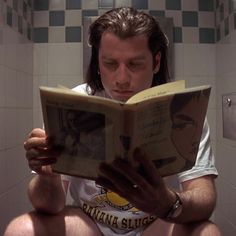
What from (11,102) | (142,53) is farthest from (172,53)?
(142,53)

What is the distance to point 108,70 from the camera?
841 millimetres

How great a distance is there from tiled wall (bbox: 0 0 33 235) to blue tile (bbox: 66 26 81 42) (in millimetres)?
164

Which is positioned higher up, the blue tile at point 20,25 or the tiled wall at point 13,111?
the blue tile at point 20,25

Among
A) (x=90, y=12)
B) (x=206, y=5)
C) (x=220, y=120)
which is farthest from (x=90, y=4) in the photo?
(x=220, y=120)

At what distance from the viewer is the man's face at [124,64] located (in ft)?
2.69

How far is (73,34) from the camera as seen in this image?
5.35 ft

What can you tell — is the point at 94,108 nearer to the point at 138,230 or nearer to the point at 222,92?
the point at 138,230

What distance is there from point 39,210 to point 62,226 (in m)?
0.06

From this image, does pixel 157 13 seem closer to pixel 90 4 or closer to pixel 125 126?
pixel 90 4

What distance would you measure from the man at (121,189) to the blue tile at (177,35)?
2.19ft

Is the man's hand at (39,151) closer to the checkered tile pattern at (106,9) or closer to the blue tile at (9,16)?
the blue tile at (9,16)

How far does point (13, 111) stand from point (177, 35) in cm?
77

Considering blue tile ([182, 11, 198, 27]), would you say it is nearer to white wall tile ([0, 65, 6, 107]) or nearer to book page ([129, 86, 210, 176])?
white wall tile ([0, 65, 6, 107])

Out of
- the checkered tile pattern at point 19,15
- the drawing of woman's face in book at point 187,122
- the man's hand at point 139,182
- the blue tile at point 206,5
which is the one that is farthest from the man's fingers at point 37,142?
the blue tile at point 206,5
